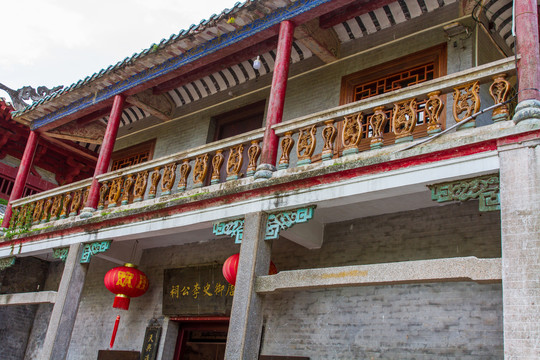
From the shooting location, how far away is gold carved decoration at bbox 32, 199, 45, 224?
9.28 meters

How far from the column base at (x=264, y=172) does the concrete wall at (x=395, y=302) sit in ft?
4.84

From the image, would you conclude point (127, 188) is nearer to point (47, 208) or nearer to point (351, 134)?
point (47, 208)

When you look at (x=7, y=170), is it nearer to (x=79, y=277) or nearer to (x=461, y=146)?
(x=79, y=277)

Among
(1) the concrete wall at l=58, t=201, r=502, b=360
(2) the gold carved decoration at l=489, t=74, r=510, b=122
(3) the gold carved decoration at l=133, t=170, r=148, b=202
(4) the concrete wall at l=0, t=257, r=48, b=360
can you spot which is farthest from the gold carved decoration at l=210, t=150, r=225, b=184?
(4) the concrete wall at l=0, t=257, r=48, b=360

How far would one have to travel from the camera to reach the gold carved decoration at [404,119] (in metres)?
5.36

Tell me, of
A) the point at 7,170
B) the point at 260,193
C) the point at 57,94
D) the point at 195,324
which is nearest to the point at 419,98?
the point at 260,193

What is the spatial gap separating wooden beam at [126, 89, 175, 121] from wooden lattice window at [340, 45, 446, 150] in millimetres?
3627

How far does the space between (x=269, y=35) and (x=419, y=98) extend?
2.51 metres

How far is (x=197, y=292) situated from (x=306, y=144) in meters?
3.30

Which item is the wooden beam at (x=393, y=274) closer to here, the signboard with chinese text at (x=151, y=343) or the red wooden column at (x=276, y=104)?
the red wooden column at (x=276, y=104)

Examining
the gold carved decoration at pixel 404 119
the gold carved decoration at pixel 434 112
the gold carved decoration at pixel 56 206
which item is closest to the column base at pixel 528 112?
the gold carved decoration at pixel 434 112

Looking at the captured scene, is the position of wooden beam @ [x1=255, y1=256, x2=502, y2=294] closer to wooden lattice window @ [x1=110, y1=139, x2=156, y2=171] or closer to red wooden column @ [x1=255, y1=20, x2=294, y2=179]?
red wooden column @ [x1=255, y1=20, x2=294, y2=179]

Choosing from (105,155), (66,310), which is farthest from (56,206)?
(66,310)

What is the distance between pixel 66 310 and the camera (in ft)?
25.0
